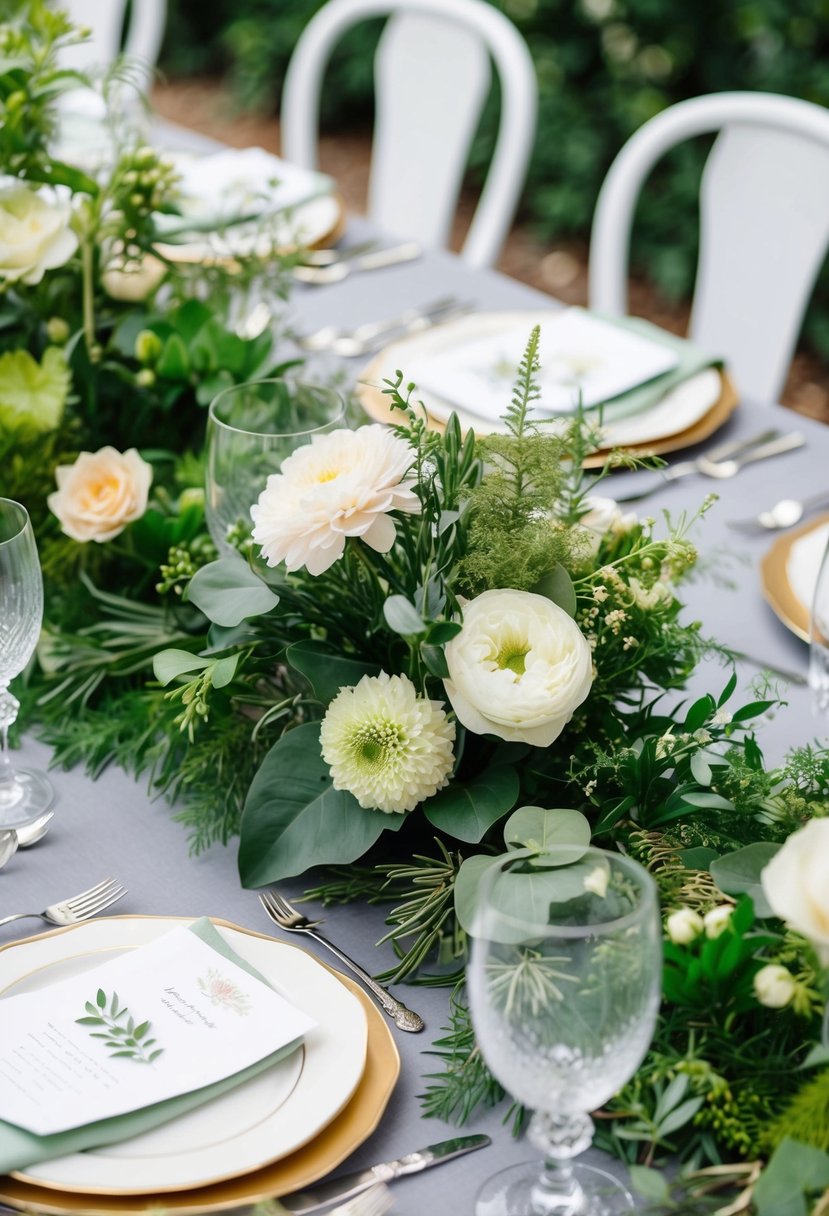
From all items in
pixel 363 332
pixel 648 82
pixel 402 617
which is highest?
pixel 402 617

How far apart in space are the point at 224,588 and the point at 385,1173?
1.39ft

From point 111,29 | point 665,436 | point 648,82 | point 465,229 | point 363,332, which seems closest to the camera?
point 665,436

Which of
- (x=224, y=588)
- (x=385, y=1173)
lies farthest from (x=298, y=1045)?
(x=224, y=588)

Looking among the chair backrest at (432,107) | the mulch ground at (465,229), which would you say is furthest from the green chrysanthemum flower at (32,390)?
the mulch ground at (465,229)

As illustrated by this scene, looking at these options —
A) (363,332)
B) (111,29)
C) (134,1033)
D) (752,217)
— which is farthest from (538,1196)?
(111,29)

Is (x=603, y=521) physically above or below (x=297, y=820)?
above

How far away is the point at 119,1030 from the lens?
81cm

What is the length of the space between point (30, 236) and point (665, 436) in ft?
2.25

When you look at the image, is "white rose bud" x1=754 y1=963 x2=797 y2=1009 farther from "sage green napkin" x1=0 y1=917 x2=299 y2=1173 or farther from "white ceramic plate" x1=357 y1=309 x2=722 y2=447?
"white ceramic plate" x1=357 y1=309 x2=722 y2=447

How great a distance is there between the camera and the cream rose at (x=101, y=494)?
46.5 inches

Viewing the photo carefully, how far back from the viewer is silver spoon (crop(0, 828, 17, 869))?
1001 mm

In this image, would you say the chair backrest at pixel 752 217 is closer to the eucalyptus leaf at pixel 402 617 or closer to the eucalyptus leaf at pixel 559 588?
the eucalyptus leaf at pixel 559 588

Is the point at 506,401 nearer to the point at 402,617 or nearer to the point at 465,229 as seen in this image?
the point at 402,617

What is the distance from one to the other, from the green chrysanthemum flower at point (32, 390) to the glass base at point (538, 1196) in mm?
820
